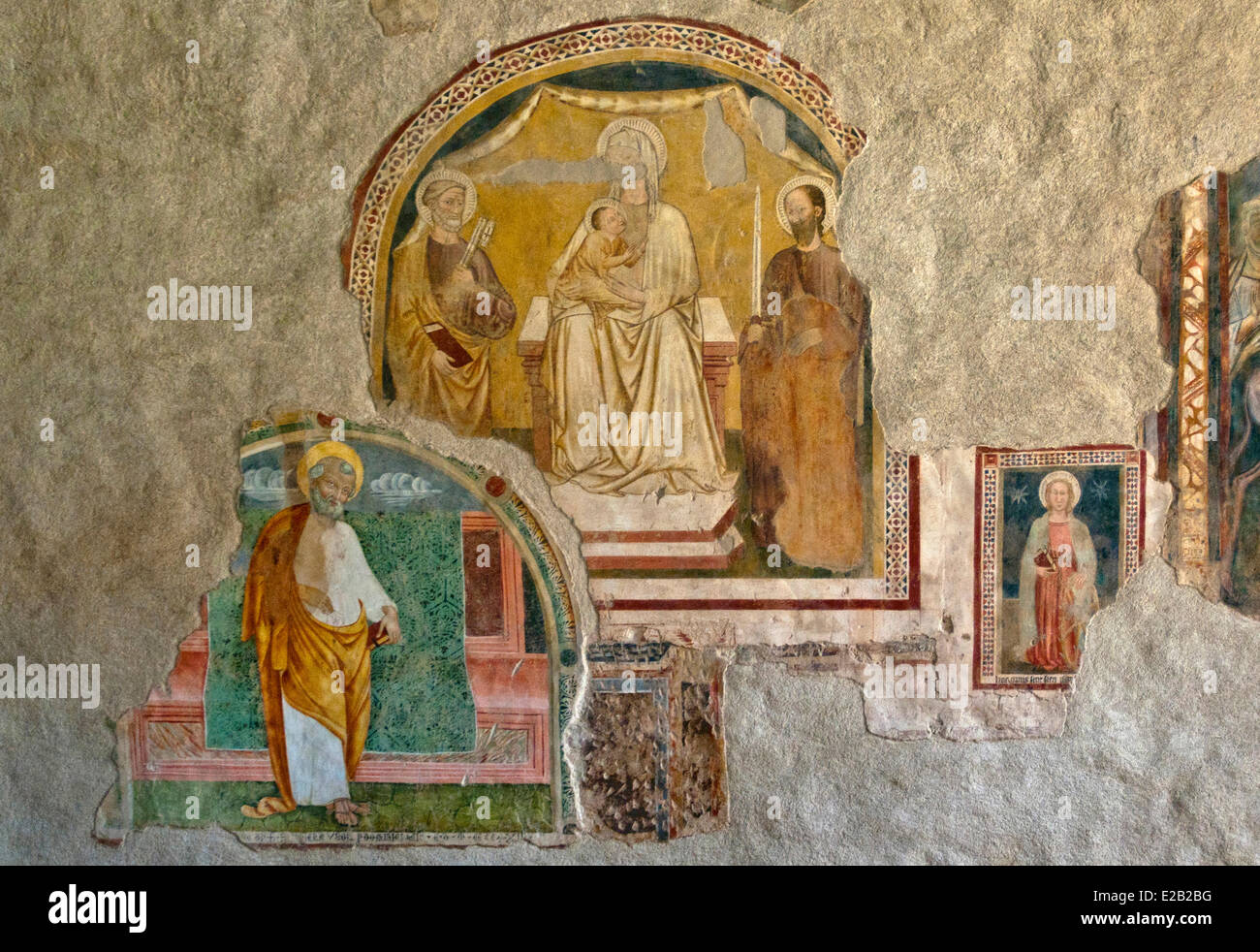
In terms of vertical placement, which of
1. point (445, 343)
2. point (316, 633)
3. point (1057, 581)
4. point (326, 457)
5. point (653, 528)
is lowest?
point (316, 633)

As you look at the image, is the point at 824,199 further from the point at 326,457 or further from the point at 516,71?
the point at 326,457

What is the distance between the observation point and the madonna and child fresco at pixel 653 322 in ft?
15.2

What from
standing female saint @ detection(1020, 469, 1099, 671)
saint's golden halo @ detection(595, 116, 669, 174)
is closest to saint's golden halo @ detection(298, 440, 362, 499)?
saint's golden halo @ detection(595, 116, 669, 174)

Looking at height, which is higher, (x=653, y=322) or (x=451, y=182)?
(x=451, y=182)

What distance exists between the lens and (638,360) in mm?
4648

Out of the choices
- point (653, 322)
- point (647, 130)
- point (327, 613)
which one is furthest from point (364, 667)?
point (647, 130)

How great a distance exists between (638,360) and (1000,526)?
1502 millimetres

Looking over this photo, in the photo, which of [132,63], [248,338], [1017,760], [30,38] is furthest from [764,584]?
[30,38]

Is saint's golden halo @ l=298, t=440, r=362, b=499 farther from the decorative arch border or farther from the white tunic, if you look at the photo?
Answer: the decorative arch border

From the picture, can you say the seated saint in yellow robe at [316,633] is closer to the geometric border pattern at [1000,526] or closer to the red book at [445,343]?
the red book at [445,343]

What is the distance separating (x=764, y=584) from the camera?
463 cm

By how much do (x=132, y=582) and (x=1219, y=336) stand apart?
4.19 meters

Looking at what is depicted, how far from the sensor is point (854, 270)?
4.61m

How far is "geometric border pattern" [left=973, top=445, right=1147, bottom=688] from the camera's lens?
4.61 metres
